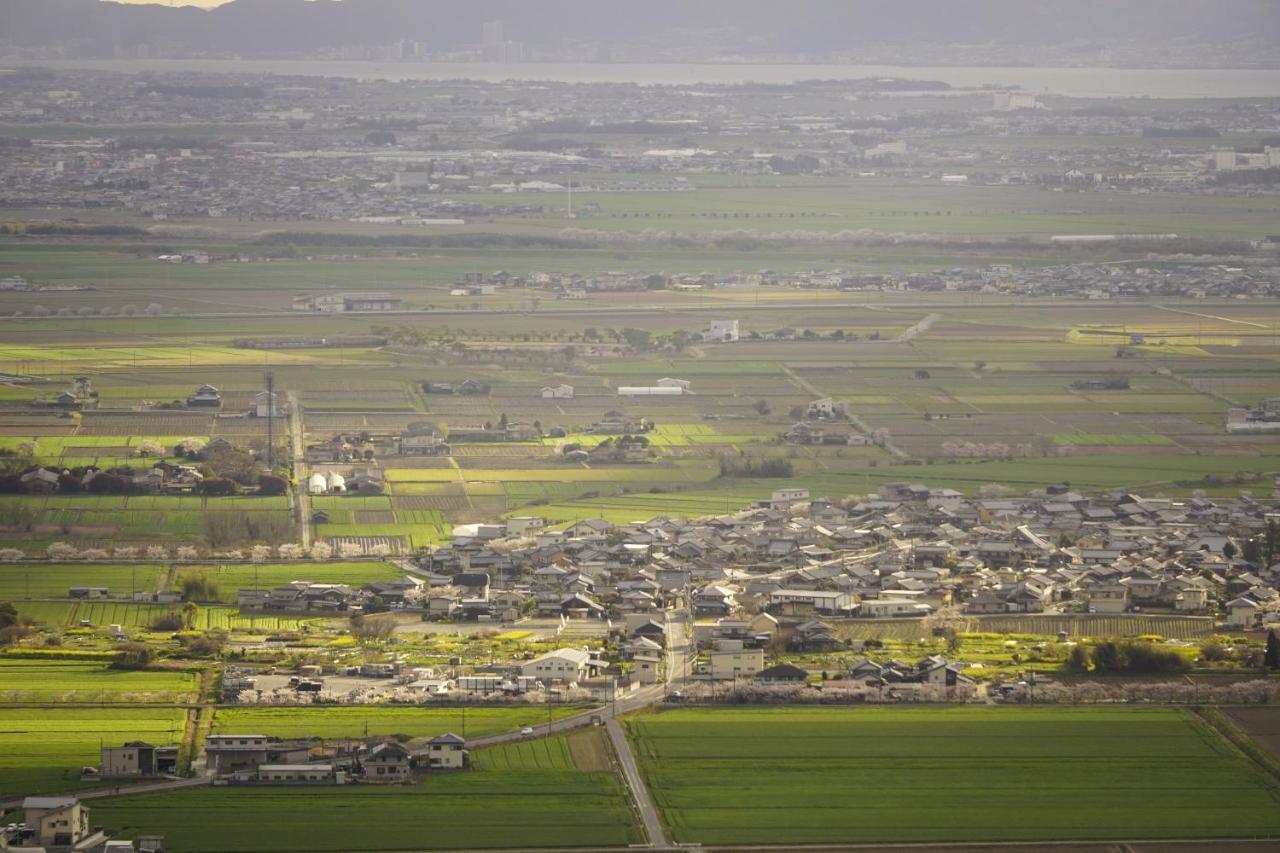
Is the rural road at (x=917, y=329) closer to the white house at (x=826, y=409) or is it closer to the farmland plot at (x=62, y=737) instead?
the white house at (x=826, y=409)

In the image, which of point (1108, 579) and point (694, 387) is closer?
point (1108, 579)

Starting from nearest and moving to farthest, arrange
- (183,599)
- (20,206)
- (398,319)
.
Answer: (183,599), (398,319), (20,206)

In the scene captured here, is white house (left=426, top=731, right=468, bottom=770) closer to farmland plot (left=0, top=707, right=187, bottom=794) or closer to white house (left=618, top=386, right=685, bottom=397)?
farmland plot (left=0, top=707, right=187, bottom=794)

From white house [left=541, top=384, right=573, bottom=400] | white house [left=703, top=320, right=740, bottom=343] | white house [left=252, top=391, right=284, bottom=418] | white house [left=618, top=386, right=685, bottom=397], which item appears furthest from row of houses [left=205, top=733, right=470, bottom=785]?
white house [left=703, top=320, right=740, bottom=343]

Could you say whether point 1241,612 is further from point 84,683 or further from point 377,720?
point 84,683

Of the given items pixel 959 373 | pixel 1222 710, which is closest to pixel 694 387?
pixel 959 373

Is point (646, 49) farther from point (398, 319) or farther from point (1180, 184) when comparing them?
point (398, 319)

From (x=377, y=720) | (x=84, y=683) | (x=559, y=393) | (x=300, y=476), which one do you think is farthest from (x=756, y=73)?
(x=377, y=720)
